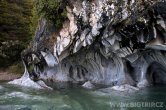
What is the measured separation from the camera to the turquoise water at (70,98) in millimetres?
18014

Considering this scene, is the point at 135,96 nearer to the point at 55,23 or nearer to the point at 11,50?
the point at 55,23

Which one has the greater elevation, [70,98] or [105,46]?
[105,46]

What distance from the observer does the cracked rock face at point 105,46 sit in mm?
19516

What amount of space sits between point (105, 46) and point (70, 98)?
4659 mm

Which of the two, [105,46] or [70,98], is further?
[105,46]

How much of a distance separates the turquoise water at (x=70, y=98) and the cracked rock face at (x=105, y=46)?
2395 mm

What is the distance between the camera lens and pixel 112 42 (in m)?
21.7

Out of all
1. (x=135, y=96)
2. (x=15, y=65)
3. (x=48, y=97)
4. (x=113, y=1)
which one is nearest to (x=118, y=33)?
(x=113, y=1)

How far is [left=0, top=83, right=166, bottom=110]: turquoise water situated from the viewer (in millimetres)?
18014

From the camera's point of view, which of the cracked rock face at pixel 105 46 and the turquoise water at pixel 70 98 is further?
the cracked rock face at pixel 105 46

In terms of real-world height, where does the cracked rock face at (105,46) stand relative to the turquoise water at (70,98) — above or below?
above

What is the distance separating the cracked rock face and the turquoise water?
2395mm

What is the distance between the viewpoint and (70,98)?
66.8ft

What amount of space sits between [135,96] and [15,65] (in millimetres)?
17271
